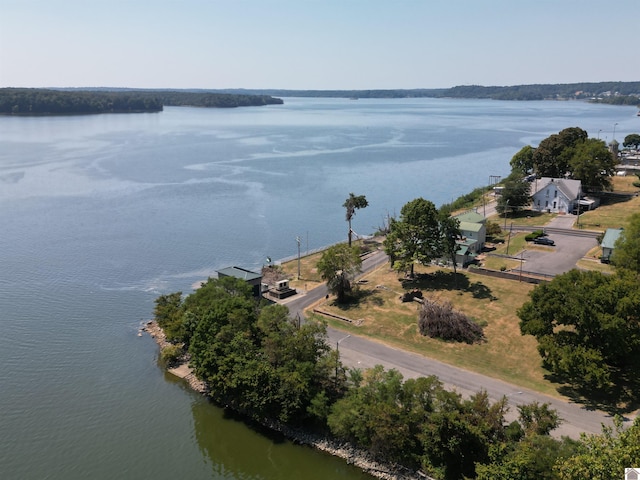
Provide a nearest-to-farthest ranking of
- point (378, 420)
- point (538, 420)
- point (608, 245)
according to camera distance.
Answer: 1. point (538, 420)
2. point (378, 420)
3. point (608, 245)

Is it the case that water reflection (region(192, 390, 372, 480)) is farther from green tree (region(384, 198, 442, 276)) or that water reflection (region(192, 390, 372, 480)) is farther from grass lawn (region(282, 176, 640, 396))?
green tree (region(384, 198, 442, 276))

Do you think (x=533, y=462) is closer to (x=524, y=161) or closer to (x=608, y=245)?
(x=608, y=245)

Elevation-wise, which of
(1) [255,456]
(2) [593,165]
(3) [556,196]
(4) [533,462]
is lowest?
(1) [255,456]

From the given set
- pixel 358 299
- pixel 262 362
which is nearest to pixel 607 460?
pixel 262 362

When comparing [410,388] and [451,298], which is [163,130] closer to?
[451,298]

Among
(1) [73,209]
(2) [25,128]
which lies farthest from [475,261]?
(2) [25,128]

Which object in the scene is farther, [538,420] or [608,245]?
[608,245]

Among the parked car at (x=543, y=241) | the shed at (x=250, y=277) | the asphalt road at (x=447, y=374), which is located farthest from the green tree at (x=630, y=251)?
the shed at (x=250, y=277)
